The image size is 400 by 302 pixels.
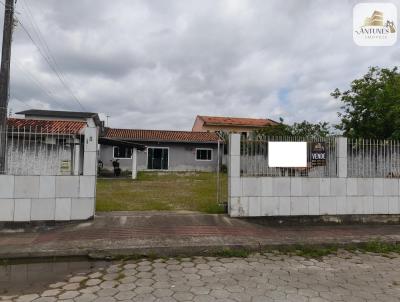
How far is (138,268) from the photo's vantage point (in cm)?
495

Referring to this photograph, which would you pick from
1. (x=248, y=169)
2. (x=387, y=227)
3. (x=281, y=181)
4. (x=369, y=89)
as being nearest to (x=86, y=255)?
(x=248, y=169)

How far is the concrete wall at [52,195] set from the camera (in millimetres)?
6785

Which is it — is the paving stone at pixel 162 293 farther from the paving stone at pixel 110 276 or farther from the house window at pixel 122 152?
the house window at pixel 122 152

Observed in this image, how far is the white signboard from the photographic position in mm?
8047

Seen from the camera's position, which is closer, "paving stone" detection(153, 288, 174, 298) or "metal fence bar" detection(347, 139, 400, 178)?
"paving stone" detection(153, 288, 174, 298)

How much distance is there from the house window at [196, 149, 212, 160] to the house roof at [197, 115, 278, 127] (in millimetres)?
15499

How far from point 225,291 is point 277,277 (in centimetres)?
91

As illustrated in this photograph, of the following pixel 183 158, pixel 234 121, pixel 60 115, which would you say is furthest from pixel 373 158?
pixel 234 121

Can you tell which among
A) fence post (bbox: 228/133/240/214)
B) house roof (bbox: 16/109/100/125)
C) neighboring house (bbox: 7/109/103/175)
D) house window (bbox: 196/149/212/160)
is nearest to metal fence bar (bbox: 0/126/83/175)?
neighboring house (bbox: 7/109/103/175)

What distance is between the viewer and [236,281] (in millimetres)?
4414

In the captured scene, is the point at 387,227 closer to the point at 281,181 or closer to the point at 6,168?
the point at 281,181

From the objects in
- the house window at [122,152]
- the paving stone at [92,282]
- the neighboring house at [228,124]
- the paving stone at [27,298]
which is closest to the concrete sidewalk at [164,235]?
the paving stone at [92,282]

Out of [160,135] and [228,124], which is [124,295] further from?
[228,124]

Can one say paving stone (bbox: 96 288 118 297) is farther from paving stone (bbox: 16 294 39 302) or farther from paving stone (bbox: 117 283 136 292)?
paving stone (bbox: 16 294 39 302)
